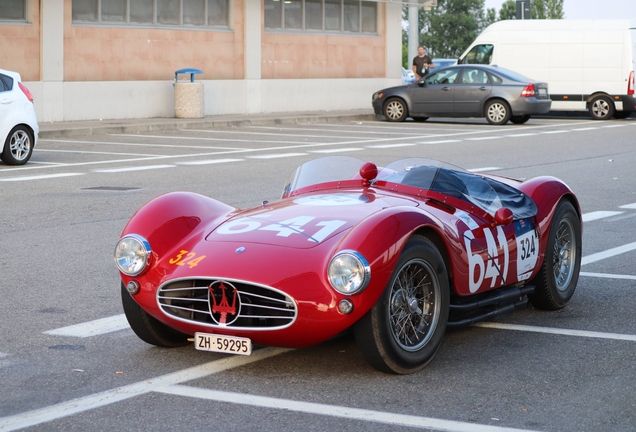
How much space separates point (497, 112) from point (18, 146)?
14239mm

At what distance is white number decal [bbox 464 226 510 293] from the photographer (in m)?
5.80

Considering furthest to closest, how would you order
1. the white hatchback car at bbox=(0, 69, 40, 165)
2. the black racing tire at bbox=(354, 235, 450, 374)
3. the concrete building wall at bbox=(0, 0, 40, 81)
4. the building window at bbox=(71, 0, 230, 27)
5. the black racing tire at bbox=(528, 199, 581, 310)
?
Answer: the building window at bbox=(71, 0, 230, 27) < the concrete building wall at bbox=(0, 0, 40, 81) < the white hatchback car at bbox=(0, 69, 40, 165) < the black racing tire at bbox=(528, 199, 581, 310) < the black racing tire at bbox=(354, 235, 450, 374)

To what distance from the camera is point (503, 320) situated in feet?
21.7

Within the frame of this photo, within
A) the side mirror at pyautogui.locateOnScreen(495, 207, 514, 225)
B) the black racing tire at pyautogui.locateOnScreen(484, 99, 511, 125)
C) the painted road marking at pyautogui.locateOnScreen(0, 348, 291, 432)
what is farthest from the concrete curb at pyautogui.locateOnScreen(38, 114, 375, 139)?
the painted road marking at pyautogui.locateOnScreen(0, 348, 291, 432)

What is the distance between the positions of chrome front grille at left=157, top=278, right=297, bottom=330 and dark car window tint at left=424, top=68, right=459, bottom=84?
23143mm

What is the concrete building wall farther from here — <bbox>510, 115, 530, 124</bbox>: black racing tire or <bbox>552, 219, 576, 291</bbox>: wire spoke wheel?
<bbox>552, 219, 576, 291</bbox>: wire spoke wheel

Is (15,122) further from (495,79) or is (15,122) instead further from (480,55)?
(480,55)

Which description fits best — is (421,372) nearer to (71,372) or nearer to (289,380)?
(289,380)

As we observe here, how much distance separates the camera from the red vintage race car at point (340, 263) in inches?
201

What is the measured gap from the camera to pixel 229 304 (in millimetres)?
5238

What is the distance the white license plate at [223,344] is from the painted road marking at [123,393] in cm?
15

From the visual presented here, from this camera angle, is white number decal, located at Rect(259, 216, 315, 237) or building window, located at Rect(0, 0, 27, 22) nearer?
white number decal, located at Rect(259, 216, 315, 237)

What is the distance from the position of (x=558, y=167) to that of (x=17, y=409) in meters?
12.8

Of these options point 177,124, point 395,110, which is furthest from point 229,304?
point 395,110
